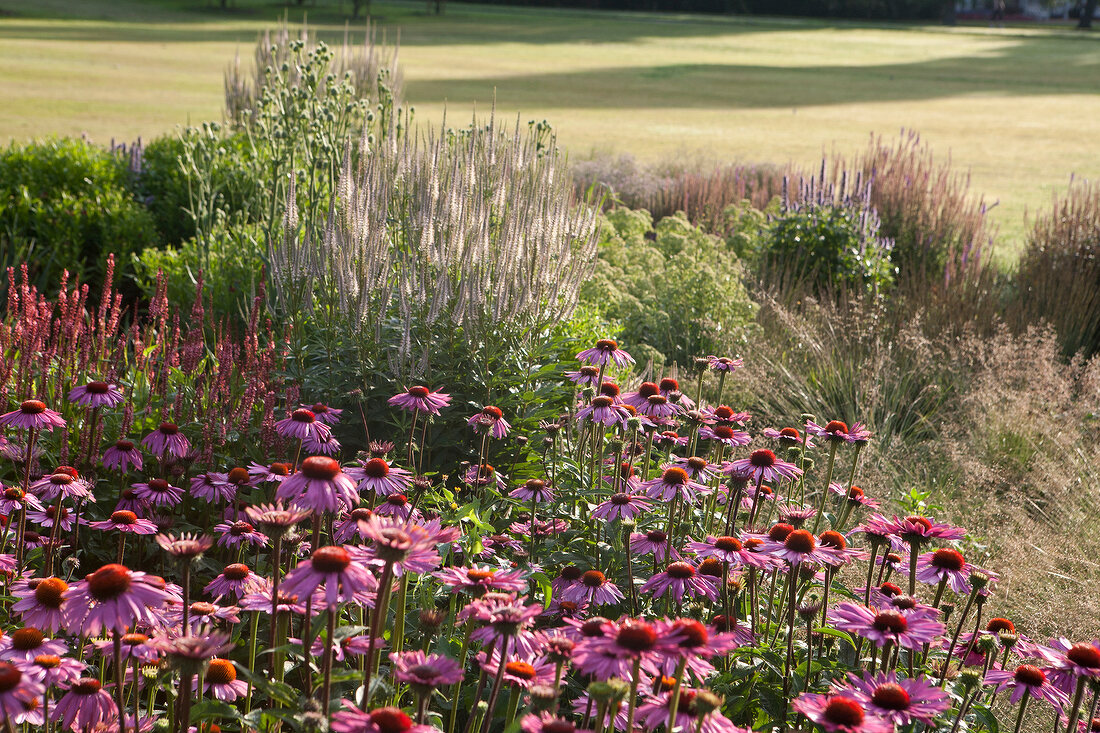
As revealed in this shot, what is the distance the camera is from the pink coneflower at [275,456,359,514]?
1.75 meters

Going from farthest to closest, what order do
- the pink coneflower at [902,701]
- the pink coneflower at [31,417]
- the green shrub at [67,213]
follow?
the green shrub at [67,213] → the pink coneflower at [31,417] → the pink coneflower at [902,701]

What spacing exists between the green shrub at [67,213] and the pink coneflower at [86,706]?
587 centimetres

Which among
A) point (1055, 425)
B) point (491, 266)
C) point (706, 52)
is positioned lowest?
point (1055, 425)

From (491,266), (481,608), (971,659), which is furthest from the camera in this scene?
(491,266)

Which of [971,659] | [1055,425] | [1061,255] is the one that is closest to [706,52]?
[1061,255]

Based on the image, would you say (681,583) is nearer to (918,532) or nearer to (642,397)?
(918,532)

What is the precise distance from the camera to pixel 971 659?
246 cm

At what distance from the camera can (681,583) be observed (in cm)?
217

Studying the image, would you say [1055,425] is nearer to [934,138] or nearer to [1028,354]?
Result: [1028,354]

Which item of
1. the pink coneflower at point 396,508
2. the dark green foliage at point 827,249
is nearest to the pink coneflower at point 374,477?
the pink coneflower at point 396,508

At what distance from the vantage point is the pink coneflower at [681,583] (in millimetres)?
2160

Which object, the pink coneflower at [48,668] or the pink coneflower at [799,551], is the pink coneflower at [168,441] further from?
the pink coneflower at [799,551]

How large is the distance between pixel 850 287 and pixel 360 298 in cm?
501

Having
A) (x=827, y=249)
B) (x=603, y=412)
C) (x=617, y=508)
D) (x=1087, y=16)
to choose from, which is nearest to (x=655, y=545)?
(x=617, y=508)
